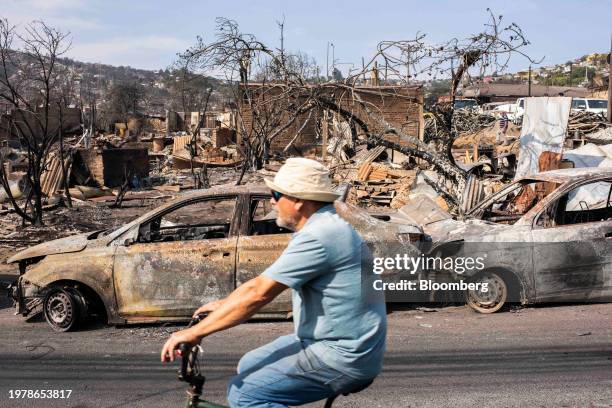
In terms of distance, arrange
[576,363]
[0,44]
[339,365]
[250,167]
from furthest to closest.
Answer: [250,167], [0,44], [576,363], [339,365]

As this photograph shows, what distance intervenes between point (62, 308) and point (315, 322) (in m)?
5.23

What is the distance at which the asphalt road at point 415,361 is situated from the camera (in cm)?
498

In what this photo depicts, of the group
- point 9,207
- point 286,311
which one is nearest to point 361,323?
point 286,311

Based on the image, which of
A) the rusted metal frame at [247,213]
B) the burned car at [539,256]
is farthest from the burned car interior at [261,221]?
the burned car at [539,256]

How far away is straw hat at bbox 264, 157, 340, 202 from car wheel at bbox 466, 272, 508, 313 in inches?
Result: 201

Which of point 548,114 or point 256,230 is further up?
point 548,114

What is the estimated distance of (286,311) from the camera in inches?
277

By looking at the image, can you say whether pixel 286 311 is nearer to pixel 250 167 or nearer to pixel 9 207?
pixel 9 207

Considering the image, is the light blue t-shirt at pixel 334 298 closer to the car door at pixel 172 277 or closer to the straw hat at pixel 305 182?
the straw hat at pixel 305 182

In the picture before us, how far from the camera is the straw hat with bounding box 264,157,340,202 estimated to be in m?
2.82

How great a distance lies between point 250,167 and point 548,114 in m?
9.68

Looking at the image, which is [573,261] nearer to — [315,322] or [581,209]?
[581,209]

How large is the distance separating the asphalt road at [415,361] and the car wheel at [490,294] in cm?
16

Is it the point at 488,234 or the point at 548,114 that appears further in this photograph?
the point at 548,114
